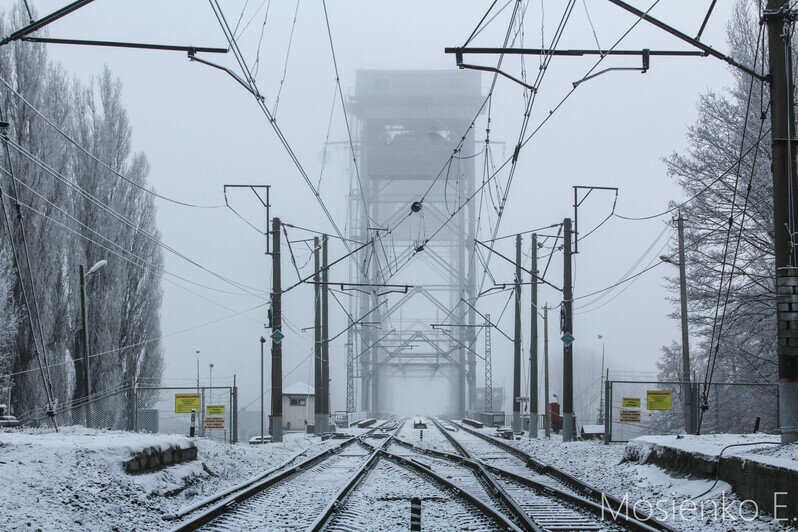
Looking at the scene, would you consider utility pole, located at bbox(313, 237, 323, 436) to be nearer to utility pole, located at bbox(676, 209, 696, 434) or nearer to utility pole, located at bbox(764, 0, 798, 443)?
utility pole, located at bbox(676, 209, 696, 434)

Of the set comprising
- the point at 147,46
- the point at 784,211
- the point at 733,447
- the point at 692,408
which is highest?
the point at 147,46

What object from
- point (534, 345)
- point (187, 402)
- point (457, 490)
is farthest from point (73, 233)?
point (457, 490)

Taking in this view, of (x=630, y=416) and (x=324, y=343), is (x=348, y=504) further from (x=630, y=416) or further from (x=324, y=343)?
(x=324, y=343)

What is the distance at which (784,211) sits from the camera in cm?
1148

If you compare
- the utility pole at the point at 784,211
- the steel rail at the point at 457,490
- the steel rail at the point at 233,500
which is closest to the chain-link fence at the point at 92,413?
the steel rail at the point at 457,490

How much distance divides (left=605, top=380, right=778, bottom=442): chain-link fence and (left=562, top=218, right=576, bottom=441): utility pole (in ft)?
3.94

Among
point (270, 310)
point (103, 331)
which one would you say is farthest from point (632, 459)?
point (103, 331)

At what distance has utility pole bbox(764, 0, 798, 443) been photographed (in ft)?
36.6

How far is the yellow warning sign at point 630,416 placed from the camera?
22.4m

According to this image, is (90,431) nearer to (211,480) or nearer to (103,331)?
(211,480)

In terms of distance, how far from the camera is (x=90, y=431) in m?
16.2

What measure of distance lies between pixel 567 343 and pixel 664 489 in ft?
43.9

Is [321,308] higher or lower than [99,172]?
lower

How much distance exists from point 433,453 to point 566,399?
678 cm
